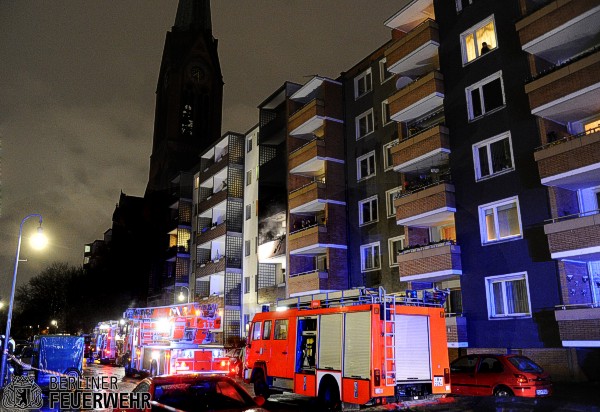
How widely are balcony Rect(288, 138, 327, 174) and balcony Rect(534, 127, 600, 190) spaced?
1465 centimetres

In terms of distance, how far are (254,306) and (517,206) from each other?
23234mm

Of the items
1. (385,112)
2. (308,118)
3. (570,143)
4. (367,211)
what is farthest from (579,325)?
(308,118)

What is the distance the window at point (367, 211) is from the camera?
28984mm

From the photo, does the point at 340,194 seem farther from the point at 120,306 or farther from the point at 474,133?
the point at 120,306

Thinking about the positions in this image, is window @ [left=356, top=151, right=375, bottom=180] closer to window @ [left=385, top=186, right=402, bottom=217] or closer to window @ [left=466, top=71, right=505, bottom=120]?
window @ [left=385, top=186, right=402, bottom=217]

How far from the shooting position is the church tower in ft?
269

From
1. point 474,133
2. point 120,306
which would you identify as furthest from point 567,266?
point 120,306

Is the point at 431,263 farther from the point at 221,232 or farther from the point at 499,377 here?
the point at 221,232

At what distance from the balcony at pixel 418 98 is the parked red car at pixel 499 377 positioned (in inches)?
530

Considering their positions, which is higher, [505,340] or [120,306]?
[120,306]

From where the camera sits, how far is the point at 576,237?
672 inches

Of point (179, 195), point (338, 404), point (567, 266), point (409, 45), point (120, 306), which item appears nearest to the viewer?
point (338, 404)

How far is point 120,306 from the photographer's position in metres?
72.2

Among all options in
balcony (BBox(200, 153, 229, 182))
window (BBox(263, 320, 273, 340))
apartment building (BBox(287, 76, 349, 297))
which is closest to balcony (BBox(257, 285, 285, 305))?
apartment building (BBox(287, 76, 349, 297))
